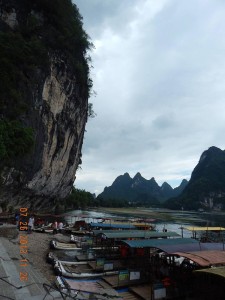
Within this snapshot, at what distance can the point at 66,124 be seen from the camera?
36938 millimetres

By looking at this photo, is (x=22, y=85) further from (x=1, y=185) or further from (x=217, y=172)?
(x=217, y=172)

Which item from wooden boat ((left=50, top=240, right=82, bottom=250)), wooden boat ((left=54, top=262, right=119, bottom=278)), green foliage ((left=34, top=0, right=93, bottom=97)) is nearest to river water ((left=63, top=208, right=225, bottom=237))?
wooden boat ((left=50, top=240, right=82, bottom=250))

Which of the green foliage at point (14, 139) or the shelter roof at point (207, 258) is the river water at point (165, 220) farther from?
the shelter roof at point (207, 258)

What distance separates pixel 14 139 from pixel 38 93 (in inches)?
311

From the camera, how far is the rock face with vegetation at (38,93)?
2561 cm

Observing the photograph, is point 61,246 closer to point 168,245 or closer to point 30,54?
point 168,245

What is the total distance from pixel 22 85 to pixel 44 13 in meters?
11.2

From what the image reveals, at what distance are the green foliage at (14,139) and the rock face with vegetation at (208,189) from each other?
4625 inches

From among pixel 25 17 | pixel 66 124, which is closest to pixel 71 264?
pixel 66 124

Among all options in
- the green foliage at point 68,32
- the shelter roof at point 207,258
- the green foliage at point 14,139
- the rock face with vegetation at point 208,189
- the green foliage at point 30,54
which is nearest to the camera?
the shelter roof at point 207,258

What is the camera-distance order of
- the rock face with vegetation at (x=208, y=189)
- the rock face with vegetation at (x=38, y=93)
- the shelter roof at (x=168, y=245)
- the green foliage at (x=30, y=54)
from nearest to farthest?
the shelter roof at (x=168, y=245), the green foliage at (x=30, y=54), the rock face with vegetation at (x=38, y=93), the rock face with vegetation at (x=208, y=189)

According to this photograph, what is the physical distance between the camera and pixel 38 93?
1173 inches

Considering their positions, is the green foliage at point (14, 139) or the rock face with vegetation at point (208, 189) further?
the rock face with vegetation at point (208, 189)

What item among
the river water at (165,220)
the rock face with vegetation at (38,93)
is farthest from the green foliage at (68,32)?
the river water at (165,220)
